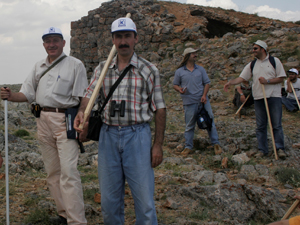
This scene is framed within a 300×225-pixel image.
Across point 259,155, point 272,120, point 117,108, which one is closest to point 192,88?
point 272,120

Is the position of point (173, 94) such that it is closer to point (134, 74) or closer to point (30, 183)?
point (30, 183)

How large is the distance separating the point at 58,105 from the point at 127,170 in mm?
1237

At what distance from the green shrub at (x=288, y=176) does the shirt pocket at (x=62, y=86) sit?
3.55 meters

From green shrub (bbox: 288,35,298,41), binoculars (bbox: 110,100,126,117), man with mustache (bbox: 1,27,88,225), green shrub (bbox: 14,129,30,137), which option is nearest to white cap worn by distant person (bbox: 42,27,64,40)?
man with mustache (bbox: 1,27,88,225)

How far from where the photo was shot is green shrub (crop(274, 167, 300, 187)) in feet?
16.6

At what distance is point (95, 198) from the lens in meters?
4.38

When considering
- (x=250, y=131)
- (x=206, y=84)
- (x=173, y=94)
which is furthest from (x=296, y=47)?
(x=206, y=84)

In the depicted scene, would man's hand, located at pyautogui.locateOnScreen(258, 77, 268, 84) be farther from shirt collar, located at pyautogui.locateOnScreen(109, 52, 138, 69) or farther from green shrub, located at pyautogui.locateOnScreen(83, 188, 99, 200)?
shirt collar, located at pyautogui.locateOnScreen(109, 52, 138, 69)

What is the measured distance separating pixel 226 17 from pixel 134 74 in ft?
50.1

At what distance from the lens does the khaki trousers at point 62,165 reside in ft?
11.1

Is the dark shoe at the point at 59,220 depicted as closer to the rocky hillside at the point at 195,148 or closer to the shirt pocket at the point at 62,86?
the rocky hillside at the point at 195,148

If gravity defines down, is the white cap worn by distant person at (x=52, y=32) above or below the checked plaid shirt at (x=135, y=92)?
above

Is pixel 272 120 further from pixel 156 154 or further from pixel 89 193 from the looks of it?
pixel 156 154

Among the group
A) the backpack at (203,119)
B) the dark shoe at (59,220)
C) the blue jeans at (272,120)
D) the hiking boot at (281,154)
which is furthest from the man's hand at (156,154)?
the hiking boot at (281,154)
